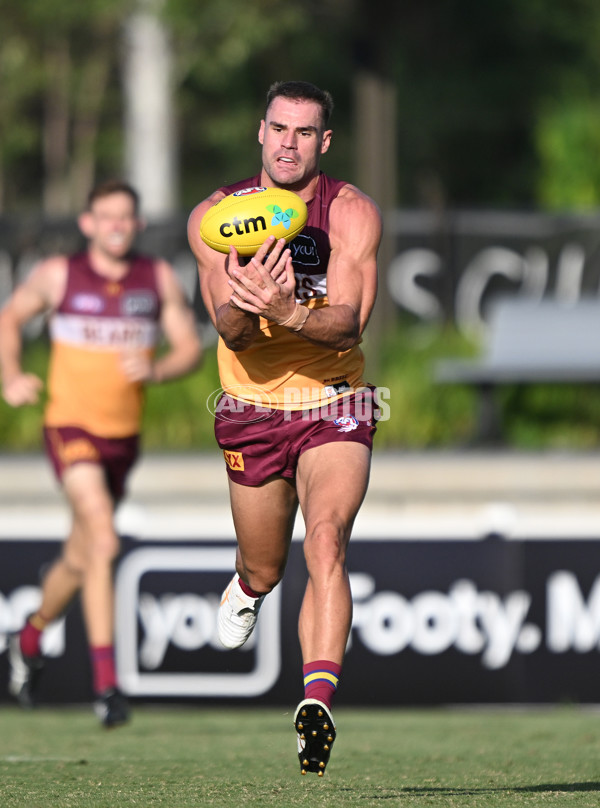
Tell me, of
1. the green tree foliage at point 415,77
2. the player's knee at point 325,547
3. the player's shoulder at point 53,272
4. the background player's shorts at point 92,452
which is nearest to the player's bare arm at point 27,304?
the player's shoulder at point 53,272

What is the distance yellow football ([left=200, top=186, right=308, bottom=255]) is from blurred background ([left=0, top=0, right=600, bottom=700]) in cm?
443

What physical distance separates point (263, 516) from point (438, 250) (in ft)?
28.5

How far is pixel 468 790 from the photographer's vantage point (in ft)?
18.0

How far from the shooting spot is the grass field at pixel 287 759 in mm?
5234

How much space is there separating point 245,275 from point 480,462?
578cm

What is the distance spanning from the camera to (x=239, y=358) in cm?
573

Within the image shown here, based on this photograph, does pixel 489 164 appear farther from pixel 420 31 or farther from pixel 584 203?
pixel 584 203

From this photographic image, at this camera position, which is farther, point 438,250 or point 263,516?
point 438,250

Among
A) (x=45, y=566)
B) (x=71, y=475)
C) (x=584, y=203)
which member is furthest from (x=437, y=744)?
(x=584, y=203)

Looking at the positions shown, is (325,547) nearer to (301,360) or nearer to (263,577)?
(263,577)

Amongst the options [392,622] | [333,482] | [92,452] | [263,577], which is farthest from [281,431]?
[392,622]

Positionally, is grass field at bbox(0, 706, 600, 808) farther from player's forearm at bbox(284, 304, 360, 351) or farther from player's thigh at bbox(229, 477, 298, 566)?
player's forearm at bbox(284, 304, 360, 351)

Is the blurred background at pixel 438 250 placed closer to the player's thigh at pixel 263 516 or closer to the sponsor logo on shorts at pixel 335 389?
the player's thigh at pixel 263 516

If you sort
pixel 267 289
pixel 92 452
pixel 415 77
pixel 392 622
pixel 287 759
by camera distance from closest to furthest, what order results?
pixel 267 289
pixel 287 759
pixel 92 452
pixel 392 622
pixel 415 77
